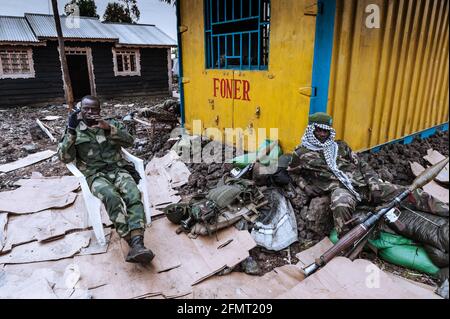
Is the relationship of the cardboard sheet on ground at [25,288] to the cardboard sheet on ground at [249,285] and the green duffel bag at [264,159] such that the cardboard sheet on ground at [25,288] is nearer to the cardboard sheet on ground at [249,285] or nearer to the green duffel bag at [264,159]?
the cardboard sheet on ground at [249,285]

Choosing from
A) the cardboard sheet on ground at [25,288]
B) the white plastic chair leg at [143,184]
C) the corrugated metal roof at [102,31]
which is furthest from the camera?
the corrugated metal roof at [102,31]

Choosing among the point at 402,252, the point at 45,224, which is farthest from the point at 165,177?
the point at 402,252

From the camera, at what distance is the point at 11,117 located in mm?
9945

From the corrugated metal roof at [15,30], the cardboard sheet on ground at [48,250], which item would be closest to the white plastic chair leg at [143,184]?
the cardboard sheet on ground at [48,250]

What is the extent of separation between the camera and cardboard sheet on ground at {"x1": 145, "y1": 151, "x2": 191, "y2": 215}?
4254mm

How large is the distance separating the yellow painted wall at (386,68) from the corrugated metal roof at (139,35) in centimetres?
1112

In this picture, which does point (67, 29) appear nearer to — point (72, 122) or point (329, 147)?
point (72, 122)

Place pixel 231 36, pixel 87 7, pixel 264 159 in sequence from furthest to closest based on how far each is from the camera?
pixel 87 7 < pixel 231 36 < pixel 264 159

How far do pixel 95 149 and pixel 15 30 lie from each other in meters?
11.3

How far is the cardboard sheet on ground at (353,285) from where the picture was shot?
6.31 ft

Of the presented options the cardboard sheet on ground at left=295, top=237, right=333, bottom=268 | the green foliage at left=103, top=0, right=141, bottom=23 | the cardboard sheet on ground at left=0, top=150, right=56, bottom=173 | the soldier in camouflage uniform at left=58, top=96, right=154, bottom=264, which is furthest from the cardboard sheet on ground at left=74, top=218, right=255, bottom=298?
the green foliage at left=103, top=0, right=141, bottom=23

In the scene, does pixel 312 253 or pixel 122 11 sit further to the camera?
pixel 122 11

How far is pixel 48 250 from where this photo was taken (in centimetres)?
321
